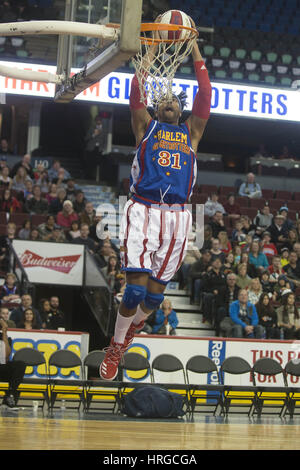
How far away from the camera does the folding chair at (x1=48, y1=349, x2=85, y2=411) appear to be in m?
11.5

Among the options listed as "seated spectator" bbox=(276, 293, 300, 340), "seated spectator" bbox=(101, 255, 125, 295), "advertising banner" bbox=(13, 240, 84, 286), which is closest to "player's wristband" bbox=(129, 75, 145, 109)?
"seated spectator" bbox=(101, 255, 125, 295)

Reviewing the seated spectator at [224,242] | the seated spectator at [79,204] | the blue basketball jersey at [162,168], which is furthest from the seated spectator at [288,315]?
the blue basketball jersey at [162,168]

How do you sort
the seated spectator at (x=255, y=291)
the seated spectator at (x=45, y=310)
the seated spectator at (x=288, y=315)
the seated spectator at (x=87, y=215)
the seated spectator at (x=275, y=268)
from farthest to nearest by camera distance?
the seated spectator at (x=87, y=215), the seated spectator at (x=275, y=268), the seated spectator at (x=255, y=291), the seated spectator at (x=288, y=315), the seated spectator at (x=45, y=310)

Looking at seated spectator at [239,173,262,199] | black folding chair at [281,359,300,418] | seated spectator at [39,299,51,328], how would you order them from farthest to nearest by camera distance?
1. seated spectator at [239,173,262,199]
2. seated spectator at [39,299,51,328]
3. black folding chair at [281,359,300,418]

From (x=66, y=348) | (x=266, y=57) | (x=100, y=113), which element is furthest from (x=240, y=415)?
(x=266, y=57)

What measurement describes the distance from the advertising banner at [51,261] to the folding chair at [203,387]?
4119 mm

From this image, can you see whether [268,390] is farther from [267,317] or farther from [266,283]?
[266,283]

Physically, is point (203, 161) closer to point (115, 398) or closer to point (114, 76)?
point (114, 76)

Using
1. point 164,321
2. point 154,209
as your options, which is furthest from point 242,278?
point 154,209

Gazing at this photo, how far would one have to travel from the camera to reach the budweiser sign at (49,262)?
15.5 meters

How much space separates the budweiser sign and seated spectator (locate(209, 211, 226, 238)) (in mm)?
3718

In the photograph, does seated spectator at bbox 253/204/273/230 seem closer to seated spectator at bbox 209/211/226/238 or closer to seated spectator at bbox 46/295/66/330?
seated spectator at bbox 209/211/226/238

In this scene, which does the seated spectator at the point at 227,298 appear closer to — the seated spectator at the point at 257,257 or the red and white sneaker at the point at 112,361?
the seated spectator at the point at 257,257

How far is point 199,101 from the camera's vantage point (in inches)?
249
